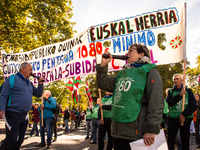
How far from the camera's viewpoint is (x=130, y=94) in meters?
2.27

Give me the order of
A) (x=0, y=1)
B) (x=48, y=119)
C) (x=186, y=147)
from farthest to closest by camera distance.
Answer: (x=0, y=1) → (x=48, y=119) → (x=186, y=147)

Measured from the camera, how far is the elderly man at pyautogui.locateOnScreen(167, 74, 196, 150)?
4.27 meters

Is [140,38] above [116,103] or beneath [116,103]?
above

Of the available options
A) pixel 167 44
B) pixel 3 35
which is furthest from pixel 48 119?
pixel 3 35

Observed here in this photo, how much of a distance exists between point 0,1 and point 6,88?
36.5ft

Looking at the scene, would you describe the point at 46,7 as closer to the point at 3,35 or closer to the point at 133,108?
the point at 3,35

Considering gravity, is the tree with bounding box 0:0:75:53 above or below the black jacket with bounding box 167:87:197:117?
above

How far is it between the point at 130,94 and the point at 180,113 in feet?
8.85

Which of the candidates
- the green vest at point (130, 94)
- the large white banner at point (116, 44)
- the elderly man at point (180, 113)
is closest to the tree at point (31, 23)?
the large white banner at point (116, 44)

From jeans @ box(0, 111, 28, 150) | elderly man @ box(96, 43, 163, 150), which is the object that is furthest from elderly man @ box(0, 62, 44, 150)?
elderly man @ box(96, 43, 163, 150)

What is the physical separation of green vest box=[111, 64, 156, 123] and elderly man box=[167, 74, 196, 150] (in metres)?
2.32

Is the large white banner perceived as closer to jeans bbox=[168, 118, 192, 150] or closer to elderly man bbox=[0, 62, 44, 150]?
jeans bbox=[168, 118, 192, 150]

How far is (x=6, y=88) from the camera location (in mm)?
3834

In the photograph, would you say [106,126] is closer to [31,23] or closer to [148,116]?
[148,116]
